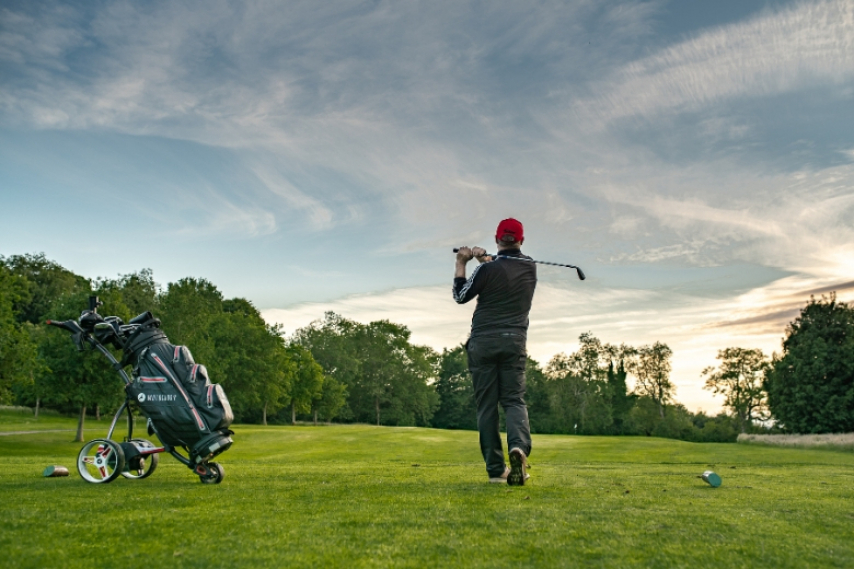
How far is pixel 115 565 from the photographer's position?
3.50 metres

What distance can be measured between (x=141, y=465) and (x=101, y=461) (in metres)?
0.77

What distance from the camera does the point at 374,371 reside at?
93500 mm

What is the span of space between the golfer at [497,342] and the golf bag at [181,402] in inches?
113

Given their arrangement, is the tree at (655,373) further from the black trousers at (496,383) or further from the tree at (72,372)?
the black trousers at (496,383)

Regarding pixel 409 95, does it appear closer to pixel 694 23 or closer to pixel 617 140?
pixel 617 140

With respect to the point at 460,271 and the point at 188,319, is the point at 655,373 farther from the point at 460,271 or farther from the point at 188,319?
the point at 460,271

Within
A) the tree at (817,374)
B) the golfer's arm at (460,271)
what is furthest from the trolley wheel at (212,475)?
the tree at (817,374)

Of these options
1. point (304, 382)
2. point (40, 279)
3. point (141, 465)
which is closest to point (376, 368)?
point (304, 382)

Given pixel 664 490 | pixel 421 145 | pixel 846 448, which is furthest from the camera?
pixel 846 448

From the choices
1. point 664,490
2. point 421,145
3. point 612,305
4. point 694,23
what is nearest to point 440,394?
point 612,305

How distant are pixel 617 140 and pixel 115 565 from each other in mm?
22439

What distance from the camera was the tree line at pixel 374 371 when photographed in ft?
110

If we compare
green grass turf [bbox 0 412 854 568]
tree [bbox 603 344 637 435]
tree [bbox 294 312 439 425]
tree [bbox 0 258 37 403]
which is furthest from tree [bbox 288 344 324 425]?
green grass turf [bbox 0 412 854 568]

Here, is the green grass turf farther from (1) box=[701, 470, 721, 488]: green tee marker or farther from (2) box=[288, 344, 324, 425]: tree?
(2) box=[288, 344, 324, 425]: tree
